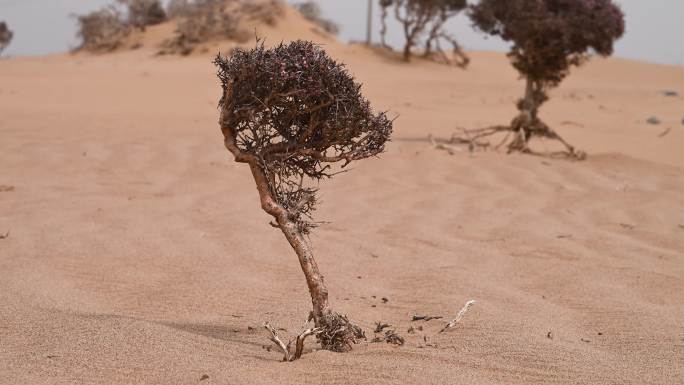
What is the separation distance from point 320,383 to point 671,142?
40.9 ft

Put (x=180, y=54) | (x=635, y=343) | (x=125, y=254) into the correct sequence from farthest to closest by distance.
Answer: (x=180, y=54)
(x=125, y=254)
(x=635, y=343)

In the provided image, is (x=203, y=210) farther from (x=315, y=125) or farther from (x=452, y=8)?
(x=452, y=8)

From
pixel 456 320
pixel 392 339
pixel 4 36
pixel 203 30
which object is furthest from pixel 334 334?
pixel 4 36

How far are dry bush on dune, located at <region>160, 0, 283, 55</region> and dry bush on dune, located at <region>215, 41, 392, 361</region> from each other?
21938 mm

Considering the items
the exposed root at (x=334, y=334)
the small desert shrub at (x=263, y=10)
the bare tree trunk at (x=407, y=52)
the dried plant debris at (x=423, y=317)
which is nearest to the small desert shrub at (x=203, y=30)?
the small desert shrub at (x=263, y=10)


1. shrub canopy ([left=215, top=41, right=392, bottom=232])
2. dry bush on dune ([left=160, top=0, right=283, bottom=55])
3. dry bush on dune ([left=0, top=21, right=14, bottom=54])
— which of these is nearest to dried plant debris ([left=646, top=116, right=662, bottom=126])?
dry bush on dune ([left=160, top=0, right=283, bottom=55])

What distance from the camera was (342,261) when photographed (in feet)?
19.2

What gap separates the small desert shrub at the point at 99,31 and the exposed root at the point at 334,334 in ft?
83.8

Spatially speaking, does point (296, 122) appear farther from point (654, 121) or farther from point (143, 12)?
point (143, 12)

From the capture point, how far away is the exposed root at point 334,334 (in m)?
3.67

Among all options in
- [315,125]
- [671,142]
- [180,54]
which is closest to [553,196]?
[315,125]

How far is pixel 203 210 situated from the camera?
289 inches

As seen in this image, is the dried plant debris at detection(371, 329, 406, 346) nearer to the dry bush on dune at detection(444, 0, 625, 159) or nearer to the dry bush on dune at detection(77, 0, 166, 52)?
the dry bush on dune at detection(444, 0, 625, 159)

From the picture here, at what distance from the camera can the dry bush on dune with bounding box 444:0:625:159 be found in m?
11.0
